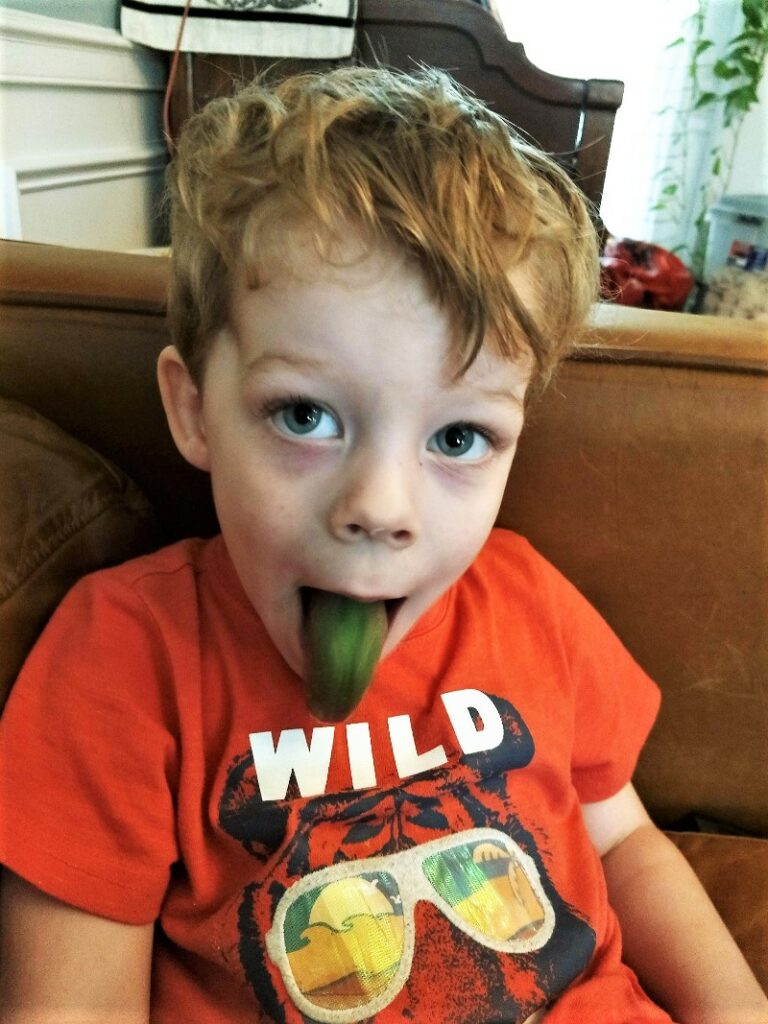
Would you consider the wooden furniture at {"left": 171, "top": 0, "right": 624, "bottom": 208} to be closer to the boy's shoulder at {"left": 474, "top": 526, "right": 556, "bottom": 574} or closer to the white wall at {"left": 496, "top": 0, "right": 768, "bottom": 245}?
the white wall at {"left": 496, "top": 0, "right": 768, "bottom": 245}

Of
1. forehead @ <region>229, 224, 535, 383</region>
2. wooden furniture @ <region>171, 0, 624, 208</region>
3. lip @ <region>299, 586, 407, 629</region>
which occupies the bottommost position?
lip @ <region>299, 586, 407, 629</region>

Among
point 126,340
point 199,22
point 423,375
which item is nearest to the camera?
point 423,375

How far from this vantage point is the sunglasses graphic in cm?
56

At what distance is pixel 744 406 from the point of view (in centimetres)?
75

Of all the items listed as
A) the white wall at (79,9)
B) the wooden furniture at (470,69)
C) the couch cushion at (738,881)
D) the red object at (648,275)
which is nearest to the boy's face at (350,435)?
the couch cushion at (738,881)

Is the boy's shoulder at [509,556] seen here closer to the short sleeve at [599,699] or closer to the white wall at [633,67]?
the short sleeve at [599,699]

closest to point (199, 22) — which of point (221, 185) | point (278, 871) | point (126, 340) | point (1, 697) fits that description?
point (126, 340)

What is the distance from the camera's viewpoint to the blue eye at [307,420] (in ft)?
1.75

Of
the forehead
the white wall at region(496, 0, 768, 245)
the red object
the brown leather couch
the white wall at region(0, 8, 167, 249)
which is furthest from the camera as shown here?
the white wall at region(496, 0, 768, 245)

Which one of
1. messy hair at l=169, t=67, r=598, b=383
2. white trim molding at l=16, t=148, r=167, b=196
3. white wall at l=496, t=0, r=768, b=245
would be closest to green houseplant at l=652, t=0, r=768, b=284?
white wall at l=496, t=0, r=768, b=245

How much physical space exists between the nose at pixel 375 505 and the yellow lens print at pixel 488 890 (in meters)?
0.27

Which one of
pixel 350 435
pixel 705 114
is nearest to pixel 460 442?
pixel 350 435

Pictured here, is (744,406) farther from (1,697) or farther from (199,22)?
(199,22)

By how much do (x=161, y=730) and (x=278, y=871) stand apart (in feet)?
0.44
